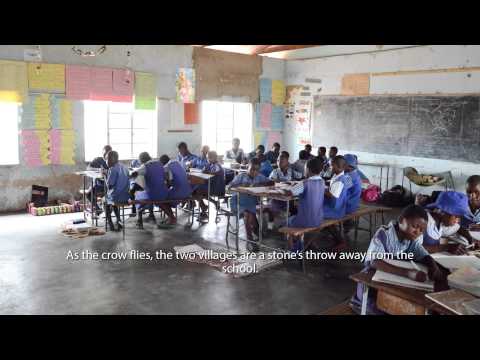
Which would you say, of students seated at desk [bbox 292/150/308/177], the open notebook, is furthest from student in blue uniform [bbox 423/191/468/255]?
students seated at desk [bbox 292/150/308/177]

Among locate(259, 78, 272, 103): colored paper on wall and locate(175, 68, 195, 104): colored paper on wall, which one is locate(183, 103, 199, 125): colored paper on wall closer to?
locate(175, 68, 195, 104): colored paper on wall

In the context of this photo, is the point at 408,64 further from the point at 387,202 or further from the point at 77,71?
the point at 77,71

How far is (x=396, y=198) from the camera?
850cm

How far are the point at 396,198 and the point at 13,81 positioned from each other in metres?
7.10

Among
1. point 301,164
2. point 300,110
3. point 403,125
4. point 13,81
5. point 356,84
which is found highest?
point 356,84

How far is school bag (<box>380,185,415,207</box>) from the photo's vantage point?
851cm

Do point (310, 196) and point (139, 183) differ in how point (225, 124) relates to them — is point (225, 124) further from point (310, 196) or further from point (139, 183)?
point (310, 196)

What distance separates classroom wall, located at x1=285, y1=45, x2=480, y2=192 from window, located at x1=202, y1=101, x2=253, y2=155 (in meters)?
1.68

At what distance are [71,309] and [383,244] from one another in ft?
8.44

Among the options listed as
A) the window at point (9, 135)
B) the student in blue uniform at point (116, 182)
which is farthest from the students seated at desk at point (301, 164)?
the window at point (9, 135)

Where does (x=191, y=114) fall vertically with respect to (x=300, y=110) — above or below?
below

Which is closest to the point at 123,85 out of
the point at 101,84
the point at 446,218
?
the point at 101,84

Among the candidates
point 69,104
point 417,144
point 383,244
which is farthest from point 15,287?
point 417,144

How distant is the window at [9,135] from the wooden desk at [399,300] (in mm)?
6804
